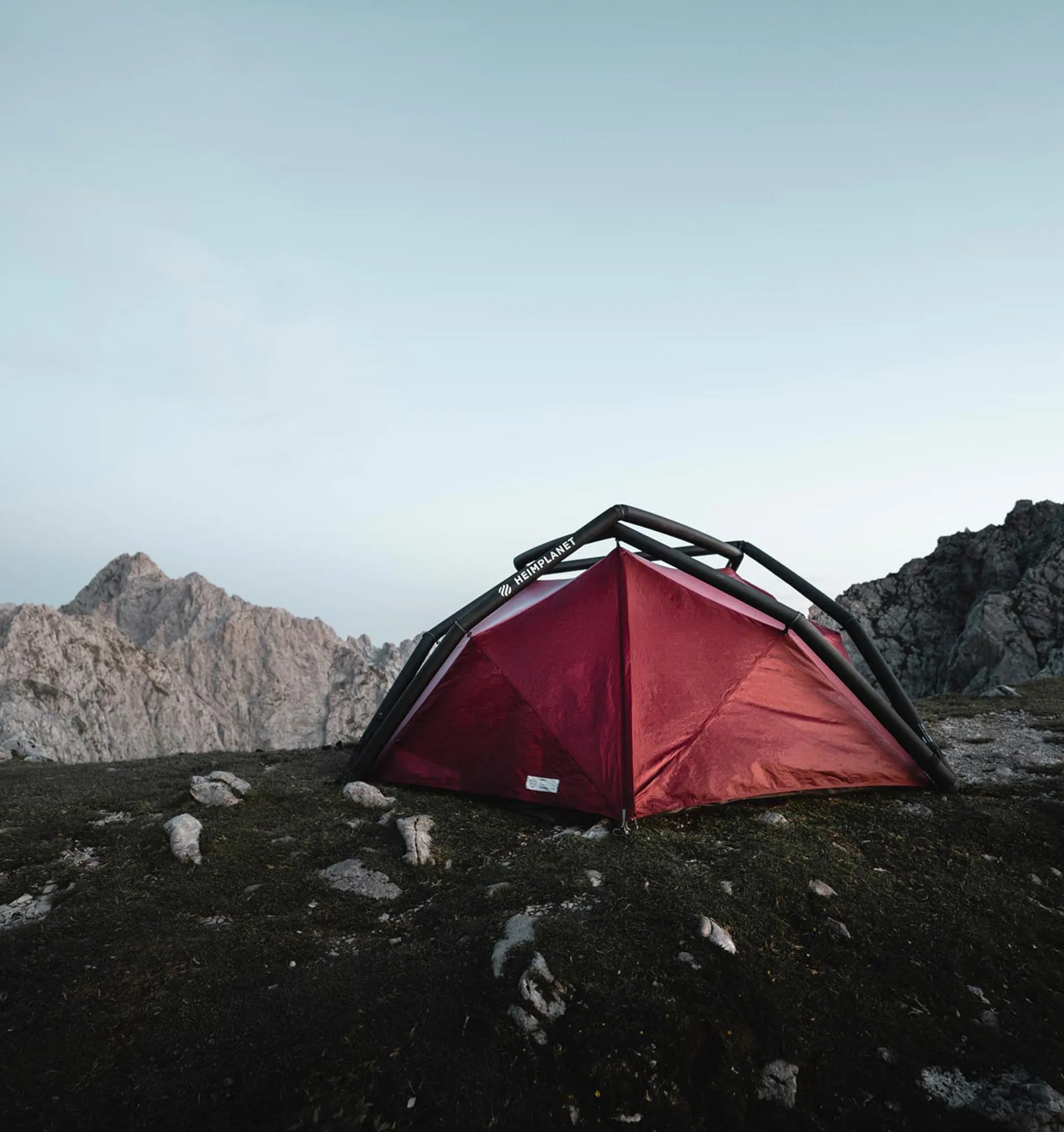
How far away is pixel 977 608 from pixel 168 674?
6599 cm

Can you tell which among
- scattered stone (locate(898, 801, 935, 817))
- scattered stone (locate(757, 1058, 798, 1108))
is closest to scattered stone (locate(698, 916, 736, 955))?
scattered stone (locate(757, 1058, 798, 1108))

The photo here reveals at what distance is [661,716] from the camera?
8820 mm

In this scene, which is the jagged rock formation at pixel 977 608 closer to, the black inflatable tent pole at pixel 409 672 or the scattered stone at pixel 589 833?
the scattered stone at pixel 589 833

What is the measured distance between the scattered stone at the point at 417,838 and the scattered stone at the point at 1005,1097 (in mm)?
4871

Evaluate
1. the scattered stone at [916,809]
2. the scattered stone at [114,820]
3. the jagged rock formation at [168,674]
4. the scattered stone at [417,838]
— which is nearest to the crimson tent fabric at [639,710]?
the scattered stone at [916,809]

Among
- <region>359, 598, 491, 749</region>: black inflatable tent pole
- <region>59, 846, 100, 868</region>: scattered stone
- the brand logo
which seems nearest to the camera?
<region>59, 846, 100, 868</region>: scattered stone

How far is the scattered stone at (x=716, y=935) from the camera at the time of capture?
5.12 m

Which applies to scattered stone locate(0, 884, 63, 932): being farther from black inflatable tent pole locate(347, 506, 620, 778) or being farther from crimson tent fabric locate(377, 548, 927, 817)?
crimson tent fabric locate(377, 548, 927, 817)

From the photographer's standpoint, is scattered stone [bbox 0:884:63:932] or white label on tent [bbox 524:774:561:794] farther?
white label on tent [bbox 524:774:561:794]

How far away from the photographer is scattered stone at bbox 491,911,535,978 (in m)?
4.83

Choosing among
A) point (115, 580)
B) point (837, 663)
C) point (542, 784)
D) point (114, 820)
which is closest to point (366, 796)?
point (542, 784)

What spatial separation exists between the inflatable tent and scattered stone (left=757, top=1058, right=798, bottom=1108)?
4.17 m

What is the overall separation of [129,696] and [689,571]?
6176cm

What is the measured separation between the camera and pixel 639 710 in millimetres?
8758
